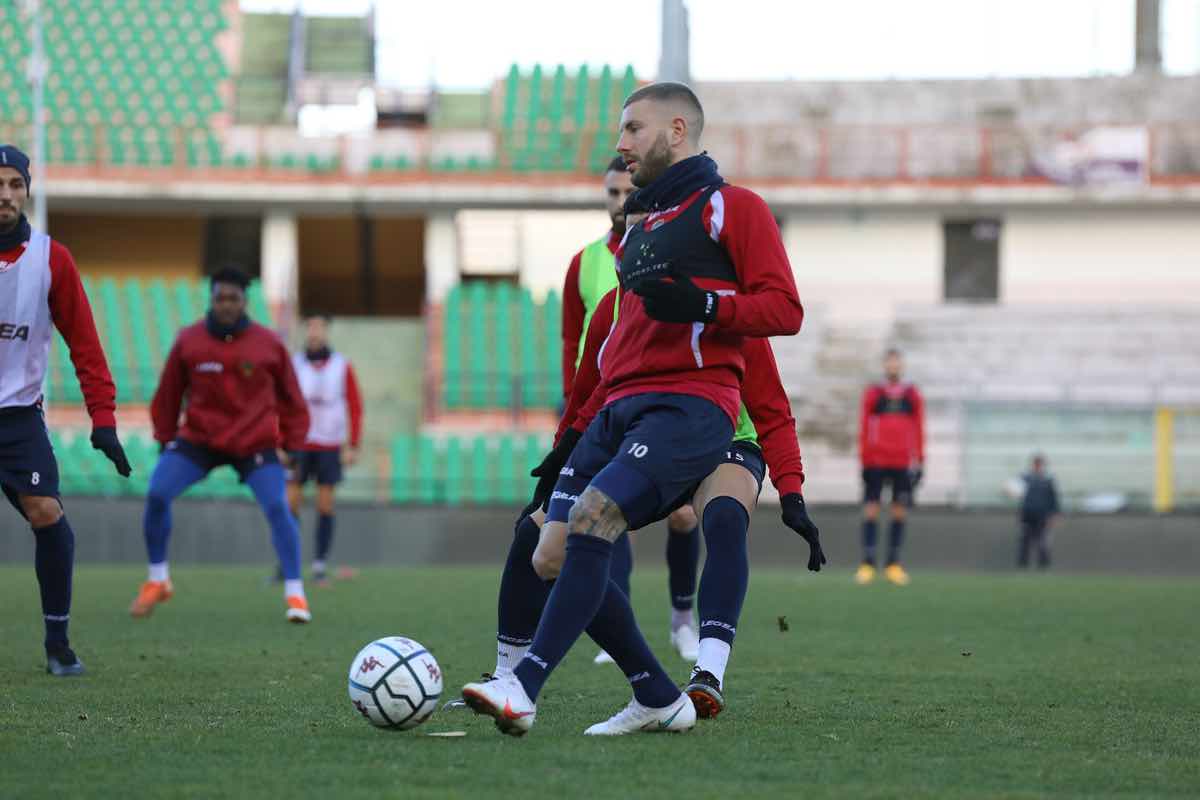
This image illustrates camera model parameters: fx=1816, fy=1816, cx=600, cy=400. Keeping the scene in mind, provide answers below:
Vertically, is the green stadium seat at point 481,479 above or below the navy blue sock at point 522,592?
below

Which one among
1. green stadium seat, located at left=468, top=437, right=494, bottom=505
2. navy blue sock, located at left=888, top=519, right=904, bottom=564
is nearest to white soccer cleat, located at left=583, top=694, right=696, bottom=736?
navy blue sock, located at left=888, top=519, right=904, bottom=564

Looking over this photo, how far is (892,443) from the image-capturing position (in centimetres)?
1741

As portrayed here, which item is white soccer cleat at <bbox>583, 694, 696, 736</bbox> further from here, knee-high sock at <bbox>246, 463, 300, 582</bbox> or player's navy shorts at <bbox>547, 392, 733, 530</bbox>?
knee-high sock at <bbox>246, 463, 300, 582</bbox>

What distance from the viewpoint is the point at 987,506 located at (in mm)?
24094

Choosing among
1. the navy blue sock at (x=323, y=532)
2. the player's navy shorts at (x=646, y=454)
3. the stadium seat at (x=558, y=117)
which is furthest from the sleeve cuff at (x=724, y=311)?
the stadium seat at (x=558, y=117)

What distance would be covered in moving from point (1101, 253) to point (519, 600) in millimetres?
29864

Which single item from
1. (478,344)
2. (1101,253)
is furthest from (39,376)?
(1101,253)

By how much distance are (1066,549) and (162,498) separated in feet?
47.8

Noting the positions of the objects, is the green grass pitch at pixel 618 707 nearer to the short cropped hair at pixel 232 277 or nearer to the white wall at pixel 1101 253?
the short cropped hair at pixel 232 277

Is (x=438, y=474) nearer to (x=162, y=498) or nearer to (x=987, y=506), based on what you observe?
(x=987, y=506)

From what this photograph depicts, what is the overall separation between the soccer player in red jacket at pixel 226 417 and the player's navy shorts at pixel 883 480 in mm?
7821

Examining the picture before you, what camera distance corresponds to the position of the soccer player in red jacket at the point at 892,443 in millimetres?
17312

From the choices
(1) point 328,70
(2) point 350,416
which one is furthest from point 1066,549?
(1) point 328,70

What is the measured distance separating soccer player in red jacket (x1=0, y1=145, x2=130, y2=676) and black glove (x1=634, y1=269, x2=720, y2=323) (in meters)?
2.80
